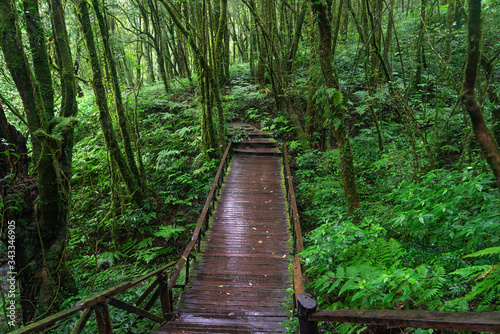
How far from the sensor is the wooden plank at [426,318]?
1667mm

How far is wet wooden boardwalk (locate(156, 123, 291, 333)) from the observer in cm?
475

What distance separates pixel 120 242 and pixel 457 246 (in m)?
9.47

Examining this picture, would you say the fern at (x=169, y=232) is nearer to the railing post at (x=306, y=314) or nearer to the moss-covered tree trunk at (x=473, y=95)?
the railing post at (x=306, y=314)

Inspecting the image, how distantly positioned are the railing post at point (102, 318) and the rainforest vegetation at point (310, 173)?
1.12m

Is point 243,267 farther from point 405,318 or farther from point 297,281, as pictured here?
point 405,318

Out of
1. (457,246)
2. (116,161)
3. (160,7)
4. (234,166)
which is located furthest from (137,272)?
(160,7)

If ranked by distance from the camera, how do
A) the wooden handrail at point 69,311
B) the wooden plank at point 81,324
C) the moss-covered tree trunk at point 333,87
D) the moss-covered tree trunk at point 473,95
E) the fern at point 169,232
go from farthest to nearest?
the fern at point 169,232 → the moss-covered tree trunk at point 333,87 → the wooden plank at point 81,324 → the wooden handrail at point 69,311 → the moss-covered tree trunk at point 473,95

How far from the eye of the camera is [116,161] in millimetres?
9047

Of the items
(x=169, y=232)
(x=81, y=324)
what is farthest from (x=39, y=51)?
(x=169, y=232)

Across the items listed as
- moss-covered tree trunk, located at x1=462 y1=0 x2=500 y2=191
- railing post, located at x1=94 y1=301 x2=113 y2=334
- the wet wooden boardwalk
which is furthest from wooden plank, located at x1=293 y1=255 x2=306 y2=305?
moss-covered tree trunk, located at x1=462 y1=0 x2=500 y2=191

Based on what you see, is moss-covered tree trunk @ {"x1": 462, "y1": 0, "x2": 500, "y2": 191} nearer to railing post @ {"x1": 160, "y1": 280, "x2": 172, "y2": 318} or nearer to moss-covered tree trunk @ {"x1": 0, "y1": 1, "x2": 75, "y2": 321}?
railing post @ {"x1": 160, "y1": 280, "x2": 172, "y2": 318}

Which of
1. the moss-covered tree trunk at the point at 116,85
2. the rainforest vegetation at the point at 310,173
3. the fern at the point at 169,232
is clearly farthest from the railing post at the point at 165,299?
the moss-covered tree trunk at the point at 116,85

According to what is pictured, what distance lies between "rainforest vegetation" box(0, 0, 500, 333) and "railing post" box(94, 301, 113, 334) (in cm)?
112

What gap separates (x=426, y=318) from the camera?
1875 mm
